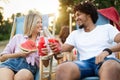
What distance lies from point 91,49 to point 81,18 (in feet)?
1.08

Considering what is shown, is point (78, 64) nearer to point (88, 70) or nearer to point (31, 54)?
point (88, 70)

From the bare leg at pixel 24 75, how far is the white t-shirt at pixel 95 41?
53cm

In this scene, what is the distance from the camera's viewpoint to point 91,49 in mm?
3391

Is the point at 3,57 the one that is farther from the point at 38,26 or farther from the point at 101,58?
the point at 101,58

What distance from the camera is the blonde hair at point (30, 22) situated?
3.79 metres

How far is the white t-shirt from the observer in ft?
11.1

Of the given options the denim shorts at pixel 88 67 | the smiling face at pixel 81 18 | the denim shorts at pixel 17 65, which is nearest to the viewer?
the denim shorts at pixel 88 67

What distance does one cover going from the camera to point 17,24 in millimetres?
4695

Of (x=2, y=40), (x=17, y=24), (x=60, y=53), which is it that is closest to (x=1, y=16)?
(x=2, y=40)

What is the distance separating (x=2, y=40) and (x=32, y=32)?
21.7m

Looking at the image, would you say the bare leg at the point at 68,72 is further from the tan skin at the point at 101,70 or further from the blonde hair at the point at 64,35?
the blonde hair at the point at 64,35

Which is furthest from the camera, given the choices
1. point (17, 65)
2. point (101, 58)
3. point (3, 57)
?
point (3, 57)

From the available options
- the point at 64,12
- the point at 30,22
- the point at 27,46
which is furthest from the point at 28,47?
the point at 64,12

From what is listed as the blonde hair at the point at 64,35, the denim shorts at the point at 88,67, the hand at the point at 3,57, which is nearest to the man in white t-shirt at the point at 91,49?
the denim shorts at the point at 88,67
